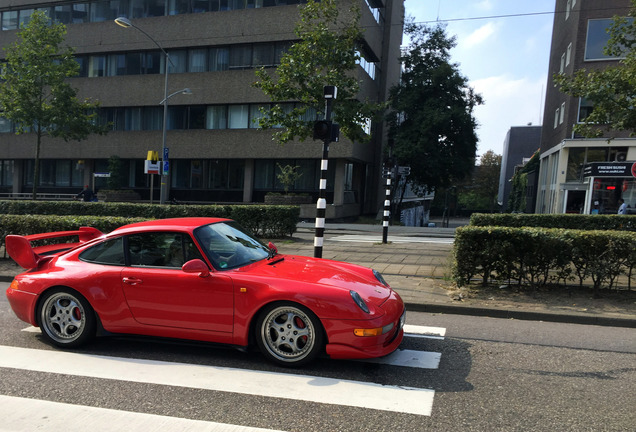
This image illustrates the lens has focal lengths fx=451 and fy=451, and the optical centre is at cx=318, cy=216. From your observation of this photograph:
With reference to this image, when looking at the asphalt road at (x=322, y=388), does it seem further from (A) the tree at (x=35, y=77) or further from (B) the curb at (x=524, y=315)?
(A) the tree at (x=35, y=77)

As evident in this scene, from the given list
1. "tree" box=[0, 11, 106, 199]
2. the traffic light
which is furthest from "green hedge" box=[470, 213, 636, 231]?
"tree" box=[0, 11, 106, 199]

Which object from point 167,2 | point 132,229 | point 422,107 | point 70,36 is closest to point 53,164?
point 70,36

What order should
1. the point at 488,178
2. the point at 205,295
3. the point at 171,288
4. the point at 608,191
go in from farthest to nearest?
the point at 488,178, the point at 608,191, the point at 171,288, the point at 205,295

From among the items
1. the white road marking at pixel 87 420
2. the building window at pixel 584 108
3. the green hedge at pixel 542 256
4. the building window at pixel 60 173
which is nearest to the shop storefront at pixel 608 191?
the building window at pixel 584 108

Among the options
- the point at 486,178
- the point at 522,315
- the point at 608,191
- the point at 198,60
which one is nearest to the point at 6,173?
the point at 198,60

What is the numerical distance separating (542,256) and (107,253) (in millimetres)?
6271

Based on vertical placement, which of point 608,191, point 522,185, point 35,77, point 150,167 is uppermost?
Answer: point 35,77

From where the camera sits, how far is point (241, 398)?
3.54 m

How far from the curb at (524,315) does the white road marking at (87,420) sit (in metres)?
4.15

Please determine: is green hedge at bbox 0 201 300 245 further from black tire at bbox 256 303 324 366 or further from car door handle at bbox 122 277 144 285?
black tire at bbox 256 303 324 366

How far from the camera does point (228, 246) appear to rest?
4738 millimetres

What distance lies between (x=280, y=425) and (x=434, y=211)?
7132cm

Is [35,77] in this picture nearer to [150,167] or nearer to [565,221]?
[150,167]

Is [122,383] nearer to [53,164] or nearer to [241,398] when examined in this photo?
[241,398]
